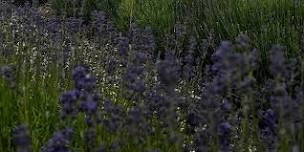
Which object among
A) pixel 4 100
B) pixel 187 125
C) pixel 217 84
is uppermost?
pixel 217 84

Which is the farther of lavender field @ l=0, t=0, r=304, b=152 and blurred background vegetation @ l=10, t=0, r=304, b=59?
blurred background vegetation @ l=10, t=0, r=304, b=59

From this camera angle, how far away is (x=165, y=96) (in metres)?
2.28

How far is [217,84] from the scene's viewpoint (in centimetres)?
200

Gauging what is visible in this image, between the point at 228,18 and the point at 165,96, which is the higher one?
the point at 228,18

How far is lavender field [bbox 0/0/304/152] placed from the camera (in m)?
1.83

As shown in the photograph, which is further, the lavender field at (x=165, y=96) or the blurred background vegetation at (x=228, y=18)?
the blurred background vegetation at (x=228, y=18)

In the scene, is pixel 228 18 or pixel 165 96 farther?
pixel 228 18

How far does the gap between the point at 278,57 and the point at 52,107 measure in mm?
1488

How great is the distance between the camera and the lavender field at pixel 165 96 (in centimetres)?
183

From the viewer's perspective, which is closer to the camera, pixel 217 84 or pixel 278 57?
pixel 278 57

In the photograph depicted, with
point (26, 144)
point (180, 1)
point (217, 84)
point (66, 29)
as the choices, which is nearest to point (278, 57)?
point (217, 84)

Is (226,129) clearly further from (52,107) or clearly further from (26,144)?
(52,107)

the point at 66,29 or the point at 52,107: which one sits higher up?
the point at 66,29

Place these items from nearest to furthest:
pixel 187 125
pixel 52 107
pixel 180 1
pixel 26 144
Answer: pixel 26 144 → pixel 52 107 → pixel 187 125 → pixel 180 1
